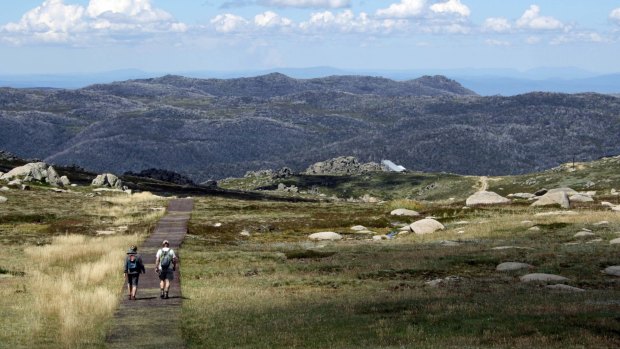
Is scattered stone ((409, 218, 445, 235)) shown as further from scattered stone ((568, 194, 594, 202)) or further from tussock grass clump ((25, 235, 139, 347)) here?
scattered stone ((568, 194, 594, 202))

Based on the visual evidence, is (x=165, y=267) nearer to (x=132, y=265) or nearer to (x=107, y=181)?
(x=132, y=265)

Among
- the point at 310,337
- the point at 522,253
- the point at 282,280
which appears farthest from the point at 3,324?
the point at 522,253

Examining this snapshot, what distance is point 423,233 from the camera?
241 feet

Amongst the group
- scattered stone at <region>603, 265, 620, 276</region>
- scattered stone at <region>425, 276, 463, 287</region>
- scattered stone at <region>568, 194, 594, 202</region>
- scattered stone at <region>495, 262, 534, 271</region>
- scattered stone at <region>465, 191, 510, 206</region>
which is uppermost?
scattered stone at <region>603, 265, 620, 276</region>

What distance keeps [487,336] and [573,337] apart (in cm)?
279

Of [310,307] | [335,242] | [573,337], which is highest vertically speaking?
[573,337]

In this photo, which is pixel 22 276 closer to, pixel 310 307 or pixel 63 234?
pixel 310 307

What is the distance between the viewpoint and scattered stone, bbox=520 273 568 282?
4078 centimetres

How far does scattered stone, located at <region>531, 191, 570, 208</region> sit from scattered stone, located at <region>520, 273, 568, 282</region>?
55650 mm

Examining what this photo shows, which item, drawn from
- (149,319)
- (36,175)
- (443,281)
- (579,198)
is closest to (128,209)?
(36,175)

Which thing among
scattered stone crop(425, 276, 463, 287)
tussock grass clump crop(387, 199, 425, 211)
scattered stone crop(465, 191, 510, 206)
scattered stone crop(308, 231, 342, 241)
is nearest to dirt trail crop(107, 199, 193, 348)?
scattered stone crop(425, 276, 463, 287)

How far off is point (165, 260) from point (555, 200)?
72682 mm

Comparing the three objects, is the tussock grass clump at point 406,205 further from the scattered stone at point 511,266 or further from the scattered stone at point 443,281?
the scattered stone at point 443,281

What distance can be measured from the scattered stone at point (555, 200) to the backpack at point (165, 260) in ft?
227
